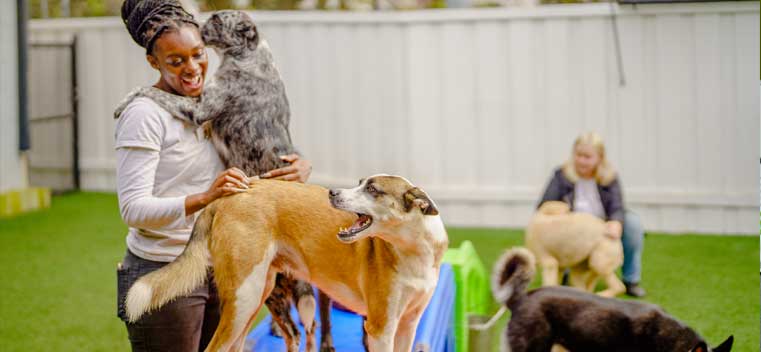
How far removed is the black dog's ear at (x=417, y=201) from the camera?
8.10 feet

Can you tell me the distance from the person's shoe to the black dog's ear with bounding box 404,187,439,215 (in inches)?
150

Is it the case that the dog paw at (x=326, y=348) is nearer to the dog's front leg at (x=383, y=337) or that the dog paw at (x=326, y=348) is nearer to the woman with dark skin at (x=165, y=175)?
the woman with dark skin at (x=165, y=175)

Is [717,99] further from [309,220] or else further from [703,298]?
[309,220]

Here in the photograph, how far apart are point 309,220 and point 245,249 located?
0.20m

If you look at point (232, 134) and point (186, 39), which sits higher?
point (186, 39)

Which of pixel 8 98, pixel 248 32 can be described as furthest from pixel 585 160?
pixel 8 98

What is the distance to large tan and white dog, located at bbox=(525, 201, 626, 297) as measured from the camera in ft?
18.1

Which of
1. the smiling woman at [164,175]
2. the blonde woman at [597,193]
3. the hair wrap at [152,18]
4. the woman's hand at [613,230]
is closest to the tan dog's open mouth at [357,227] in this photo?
the smiling woman at [164,175]

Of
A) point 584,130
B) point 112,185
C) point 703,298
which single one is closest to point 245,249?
point 703,298

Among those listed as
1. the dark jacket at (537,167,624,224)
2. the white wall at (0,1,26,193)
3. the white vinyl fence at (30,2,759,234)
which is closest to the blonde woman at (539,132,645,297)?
the dark jacket at (537,167,624,224)

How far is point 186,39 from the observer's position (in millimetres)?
2654

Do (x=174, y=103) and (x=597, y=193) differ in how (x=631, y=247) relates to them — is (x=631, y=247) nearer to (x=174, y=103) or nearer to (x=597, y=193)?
(x=597, y=193)

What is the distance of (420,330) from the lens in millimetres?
3367

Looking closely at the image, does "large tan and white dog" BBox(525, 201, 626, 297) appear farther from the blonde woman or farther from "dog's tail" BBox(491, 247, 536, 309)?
"dog's tail" BBox(491, 247, 536, 309)
